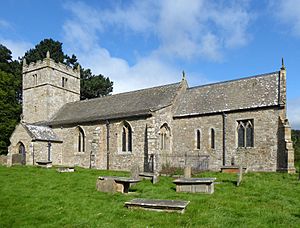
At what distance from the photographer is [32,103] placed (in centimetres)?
3562

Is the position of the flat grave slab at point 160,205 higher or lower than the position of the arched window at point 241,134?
lower

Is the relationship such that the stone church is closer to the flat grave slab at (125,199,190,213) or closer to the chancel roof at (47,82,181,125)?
the chancel roof at (47,82,181,125)

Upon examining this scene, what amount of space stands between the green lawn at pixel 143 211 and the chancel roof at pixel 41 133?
12.0 metres

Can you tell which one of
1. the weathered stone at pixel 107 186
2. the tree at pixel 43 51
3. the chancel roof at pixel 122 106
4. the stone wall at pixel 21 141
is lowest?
the weathered stone at pixel 107 186

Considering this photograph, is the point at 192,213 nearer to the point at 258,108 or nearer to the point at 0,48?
the point at 258,108

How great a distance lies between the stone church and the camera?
2139cm

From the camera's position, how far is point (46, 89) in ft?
112

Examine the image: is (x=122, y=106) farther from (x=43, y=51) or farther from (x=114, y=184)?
(x=43, y=51)

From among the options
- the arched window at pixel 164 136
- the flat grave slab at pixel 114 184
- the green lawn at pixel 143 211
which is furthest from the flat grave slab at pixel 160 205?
the arched window at pixel 164 136

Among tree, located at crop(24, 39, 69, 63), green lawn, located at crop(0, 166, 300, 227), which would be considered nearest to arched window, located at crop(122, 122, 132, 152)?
green lawn, located at crop(0, 166, 300, 227)

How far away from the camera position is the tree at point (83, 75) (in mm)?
53500

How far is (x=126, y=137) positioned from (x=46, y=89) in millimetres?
13955

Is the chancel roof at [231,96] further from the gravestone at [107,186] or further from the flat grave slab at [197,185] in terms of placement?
the gravestone at [107,186]

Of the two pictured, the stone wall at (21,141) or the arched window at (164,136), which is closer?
the arched window at (164,136)
